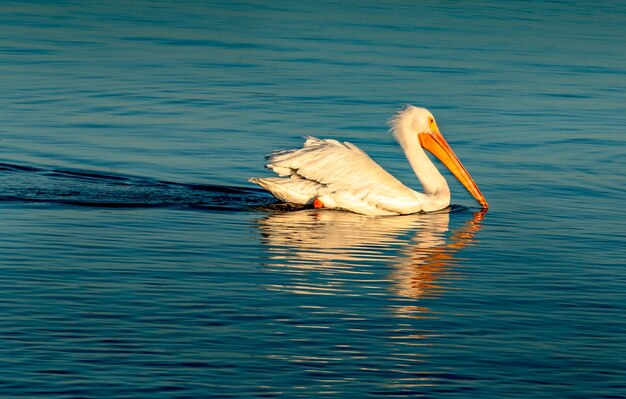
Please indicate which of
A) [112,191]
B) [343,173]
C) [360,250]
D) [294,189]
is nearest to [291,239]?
[360,250]

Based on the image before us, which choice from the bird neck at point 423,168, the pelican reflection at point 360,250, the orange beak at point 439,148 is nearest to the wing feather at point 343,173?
the pelican reflection at point 360,250

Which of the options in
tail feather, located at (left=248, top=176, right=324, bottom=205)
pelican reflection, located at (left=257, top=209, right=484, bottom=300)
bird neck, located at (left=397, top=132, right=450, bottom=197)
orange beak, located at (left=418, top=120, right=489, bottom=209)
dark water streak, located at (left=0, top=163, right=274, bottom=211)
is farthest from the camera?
orange beak, located at (left=418, top=120, right=489, bottom=209)

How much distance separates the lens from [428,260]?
8.79 m

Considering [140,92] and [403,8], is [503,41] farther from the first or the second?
[140,92]

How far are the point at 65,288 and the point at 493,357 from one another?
249 cm

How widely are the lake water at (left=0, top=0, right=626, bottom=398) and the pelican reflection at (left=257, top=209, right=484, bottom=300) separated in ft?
0.10

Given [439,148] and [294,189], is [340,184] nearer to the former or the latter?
[294,189]

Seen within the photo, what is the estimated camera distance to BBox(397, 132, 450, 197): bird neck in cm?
1101

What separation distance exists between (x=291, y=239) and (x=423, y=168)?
228 centimetres

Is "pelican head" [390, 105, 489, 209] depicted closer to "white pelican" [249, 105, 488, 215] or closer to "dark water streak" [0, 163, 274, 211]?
"white pelican" [249, 105, 488, 215]

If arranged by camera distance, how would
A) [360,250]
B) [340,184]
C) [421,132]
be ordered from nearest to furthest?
[360,250] < [340,184] < [421,132]

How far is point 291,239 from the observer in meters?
9.36

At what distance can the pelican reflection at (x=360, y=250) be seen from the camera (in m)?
8.00

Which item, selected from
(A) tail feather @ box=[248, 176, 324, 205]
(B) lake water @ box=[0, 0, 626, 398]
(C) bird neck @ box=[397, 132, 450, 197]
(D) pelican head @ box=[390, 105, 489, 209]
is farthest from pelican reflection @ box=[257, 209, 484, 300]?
(D) pelican head @ box=[390, 105, 489, 209]
